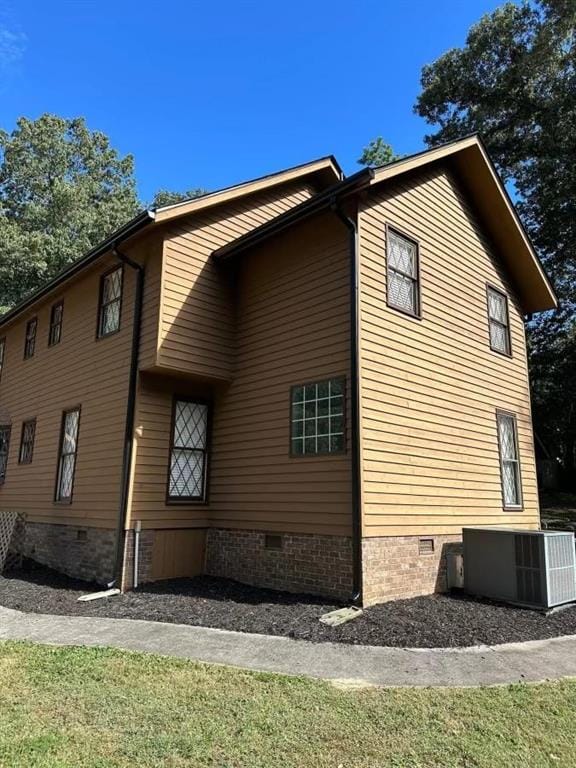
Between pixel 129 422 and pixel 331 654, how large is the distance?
5.36 metres

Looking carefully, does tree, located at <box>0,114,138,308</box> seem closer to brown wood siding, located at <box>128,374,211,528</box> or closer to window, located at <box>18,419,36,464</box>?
window, located at <box>18,419,36,464</box>

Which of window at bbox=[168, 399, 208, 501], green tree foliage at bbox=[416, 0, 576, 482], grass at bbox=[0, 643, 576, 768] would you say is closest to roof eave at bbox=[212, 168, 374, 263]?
window at bbox=[168, 399, 208, 501]

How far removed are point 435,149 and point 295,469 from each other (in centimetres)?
621

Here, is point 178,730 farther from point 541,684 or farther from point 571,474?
point 571,474

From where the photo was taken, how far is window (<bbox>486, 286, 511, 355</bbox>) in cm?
1180

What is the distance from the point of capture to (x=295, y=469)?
8.55 meters

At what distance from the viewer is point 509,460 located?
11352mm

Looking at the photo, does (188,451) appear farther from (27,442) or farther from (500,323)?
(500,323)

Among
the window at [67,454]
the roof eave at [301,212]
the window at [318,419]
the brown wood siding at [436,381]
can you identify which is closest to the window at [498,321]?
the brown wood siding at [436,381]

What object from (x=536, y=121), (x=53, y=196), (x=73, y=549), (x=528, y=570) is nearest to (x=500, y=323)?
(x=528, y=570)

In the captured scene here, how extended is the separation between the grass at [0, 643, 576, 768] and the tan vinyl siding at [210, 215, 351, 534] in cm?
321

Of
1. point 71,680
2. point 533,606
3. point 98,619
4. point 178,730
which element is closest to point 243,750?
point 178,730

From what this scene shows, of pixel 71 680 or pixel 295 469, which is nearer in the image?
pixel 71 680

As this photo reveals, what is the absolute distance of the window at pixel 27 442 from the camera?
13.3 metres
